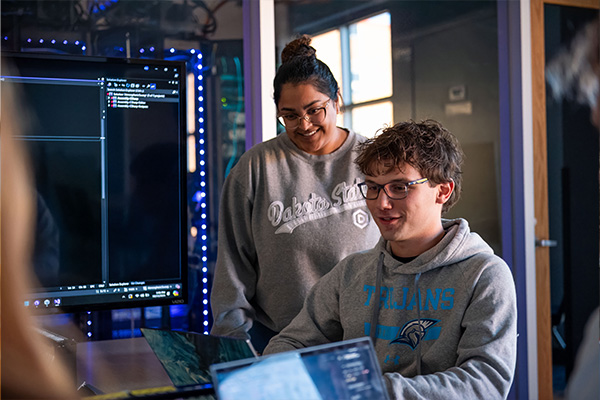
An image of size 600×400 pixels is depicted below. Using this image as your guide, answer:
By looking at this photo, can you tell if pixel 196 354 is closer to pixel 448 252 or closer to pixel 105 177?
pixel 448 252

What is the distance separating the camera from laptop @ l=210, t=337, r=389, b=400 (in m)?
0.85

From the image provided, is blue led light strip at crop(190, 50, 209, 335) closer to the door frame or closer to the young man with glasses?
the young man with glasses

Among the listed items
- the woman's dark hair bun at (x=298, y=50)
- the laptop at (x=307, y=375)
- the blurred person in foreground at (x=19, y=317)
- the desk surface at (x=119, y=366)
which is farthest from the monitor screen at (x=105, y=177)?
the blurred person in foreground at (x=19, y=317)

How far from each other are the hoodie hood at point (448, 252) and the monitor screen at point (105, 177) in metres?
0.71

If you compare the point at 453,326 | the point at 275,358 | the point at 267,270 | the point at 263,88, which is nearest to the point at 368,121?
the point at 263,88

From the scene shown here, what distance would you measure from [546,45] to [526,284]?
131 cm

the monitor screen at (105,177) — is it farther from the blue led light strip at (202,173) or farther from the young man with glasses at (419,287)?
the blue led light strip at (202,173)

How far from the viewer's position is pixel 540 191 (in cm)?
353

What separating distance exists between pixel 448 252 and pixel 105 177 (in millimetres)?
976

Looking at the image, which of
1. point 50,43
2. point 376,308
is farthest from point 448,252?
point 50,43

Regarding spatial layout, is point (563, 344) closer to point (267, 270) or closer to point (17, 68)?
point (267, 270)

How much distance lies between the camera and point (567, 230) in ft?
11.9

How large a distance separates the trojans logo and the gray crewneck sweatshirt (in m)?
0.42

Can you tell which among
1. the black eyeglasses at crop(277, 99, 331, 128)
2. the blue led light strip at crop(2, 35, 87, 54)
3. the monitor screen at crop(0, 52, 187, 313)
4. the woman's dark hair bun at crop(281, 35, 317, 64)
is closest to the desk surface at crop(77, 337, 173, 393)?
the monitor screen at crop(0, 52, 187, 313)
